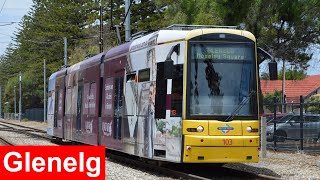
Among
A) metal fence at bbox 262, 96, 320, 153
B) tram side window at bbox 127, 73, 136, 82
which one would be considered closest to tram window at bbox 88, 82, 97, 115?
tram side window at bbox 127, 73, 136, 82

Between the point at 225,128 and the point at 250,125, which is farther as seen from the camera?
the point at 250,125

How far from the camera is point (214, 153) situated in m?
12.8

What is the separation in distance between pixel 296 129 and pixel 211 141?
8.65 m

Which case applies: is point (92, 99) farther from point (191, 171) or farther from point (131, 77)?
point (191, 171)

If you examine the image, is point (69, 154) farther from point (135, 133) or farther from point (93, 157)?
point (135, 133)

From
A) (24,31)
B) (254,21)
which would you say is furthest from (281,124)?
(24,31)

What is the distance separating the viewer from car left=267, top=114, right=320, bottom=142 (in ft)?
66.2

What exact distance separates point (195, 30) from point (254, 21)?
11.8m

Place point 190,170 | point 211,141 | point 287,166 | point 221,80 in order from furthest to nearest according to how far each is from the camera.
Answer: point 287,166 → point 190,170 → point 221,80 → point 211,141

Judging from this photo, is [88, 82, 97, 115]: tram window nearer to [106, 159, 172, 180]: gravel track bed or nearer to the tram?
the tram

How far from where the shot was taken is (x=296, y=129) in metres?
20.6

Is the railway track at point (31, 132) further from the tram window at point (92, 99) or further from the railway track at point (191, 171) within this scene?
the railway track at point (191, 171)

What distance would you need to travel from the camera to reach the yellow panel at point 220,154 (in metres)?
12.7

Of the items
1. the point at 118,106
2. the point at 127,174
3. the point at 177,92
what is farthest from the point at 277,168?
the point at 118,106
